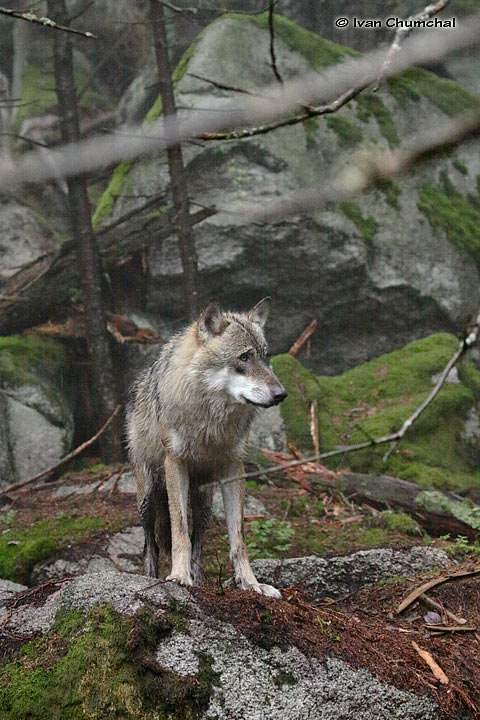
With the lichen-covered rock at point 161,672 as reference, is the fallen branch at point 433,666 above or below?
below

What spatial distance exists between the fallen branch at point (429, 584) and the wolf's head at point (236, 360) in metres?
1.70

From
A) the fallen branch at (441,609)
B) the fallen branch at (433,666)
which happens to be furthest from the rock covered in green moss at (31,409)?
the fallen branch at (433,666)

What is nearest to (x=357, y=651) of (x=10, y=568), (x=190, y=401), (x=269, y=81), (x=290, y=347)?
(x=190, y=401)

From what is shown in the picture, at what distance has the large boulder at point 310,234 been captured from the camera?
1247 cm

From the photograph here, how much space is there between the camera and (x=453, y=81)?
316 centimetres

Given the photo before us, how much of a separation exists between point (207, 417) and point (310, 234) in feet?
24.5

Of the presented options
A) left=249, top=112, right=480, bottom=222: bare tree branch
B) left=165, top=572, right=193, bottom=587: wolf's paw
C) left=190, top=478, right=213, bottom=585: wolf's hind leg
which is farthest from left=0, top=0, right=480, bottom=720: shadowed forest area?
left=165, top=572, right=193, bottom=587: wolf's paw

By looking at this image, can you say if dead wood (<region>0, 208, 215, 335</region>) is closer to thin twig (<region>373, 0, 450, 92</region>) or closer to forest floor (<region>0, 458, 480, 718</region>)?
forest floor (<region>0, 458, 480, 718</region>)

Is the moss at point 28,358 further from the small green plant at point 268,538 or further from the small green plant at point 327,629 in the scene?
the small green plant at point 327,629

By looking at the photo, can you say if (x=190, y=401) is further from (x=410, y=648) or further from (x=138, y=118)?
(x=138, y=118)

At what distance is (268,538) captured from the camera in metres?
7.06

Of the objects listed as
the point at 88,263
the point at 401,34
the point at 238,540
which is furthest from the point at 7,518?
the point at 401,34

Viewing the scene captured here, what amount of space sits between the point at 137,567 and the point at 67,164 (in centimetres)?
697

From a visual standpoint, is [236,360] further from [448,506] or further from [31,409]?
[31,409]
